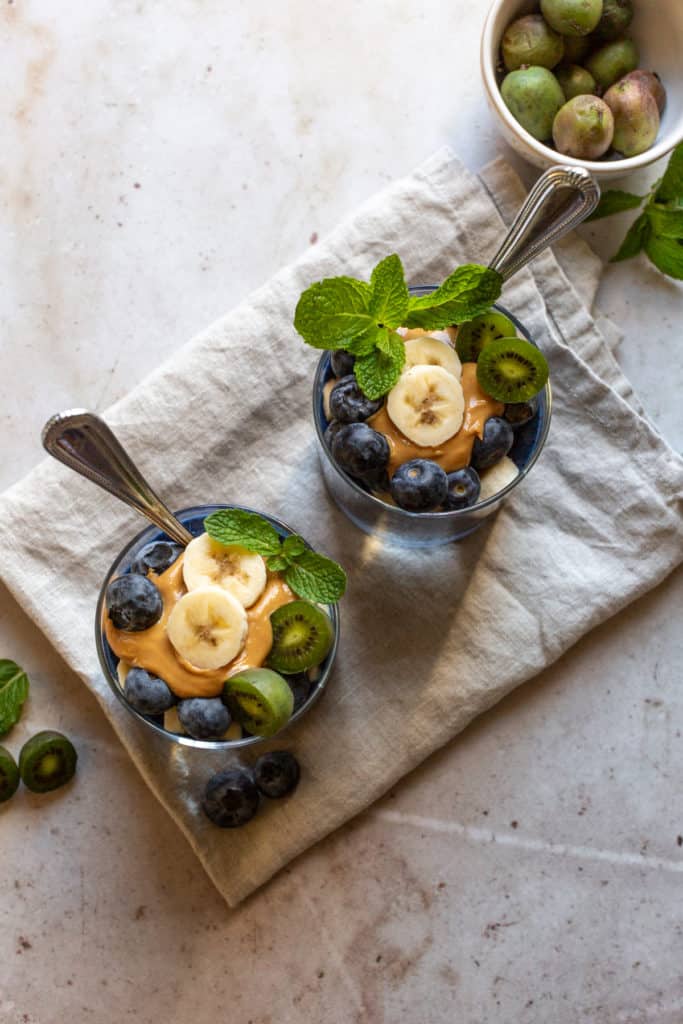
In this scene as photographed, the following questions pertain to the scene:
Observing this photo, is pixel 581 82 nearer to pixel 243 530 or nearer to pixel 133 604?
pixel 243 530

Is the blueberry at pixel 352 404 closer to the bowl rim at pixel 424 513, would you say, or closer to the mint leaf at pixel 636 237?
the bowl rim at pixel 424 513

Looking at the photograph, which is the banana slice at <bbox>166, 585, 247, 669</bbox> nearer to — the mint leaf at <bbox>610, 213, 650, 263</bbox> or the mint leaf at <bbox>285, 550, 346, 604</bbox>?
the mint leaf at <bbox>285, 550, 346, 604</bbox>

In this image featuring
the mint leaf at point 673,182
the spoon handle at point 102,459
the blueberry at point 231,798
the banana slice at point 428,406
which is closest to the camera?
the spoon handle at point 102,459

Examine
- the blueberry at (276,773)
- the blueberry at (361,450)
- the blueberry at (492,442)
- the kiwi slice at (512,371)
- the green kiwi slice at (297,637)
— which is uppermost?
the blueberry at (361,450)

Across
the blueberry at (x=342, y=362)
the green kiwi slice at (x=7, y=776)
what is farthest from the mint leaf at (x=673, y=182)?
the green kiwi slice at (x=7, y=776)

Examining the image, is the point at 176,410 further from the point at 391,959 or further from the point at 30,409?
the point at 391,959

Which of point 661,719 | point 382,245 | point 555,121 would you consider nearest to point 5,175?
point 382,245

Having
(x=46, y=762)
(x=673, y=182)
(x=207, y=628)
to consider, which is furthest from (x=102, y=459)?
(x=673, y=182)
